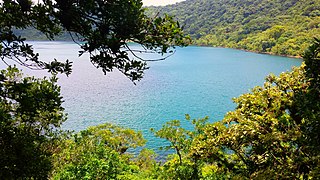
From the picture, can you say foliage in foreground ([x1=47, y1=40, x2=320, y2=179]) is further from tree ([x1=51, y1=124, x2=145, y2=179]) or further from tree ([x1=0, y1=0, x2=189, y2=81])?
tree ([x1=0, y1=0, x2=189, y2=81])

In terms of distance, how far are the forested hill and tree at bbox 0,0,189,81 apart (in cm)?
7663

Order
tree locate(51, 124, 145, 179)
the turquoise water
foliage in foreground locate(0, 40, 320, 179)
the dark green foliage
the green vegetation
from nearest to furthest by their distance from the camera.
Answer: the green vegetation < the dark green foliage < foliage in foreground locate(0, 40, 320, 179) < tree locate(51, 124, 145, 179) < the turquoise water

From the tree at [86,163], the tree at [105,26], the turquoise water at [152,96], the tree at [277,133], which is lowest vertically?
the turquoise water at [152,96]

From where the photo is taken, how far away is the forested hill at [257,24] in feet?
317

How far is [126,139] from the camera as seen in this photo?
1930 centimetres

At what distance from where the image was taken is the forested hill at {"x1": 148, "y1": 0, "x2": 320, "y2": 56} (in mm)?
96625

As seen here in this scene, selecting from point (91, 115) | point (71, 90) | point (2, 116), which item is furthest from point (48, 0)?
point (71, 90)

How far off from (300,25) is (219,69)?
2627 inches

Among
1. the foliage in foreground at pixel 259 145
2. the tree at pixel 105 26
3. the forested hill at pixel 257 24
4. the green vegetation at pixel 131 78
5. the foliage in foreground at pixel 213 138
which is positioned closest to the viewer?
the tree at pixel 105 26

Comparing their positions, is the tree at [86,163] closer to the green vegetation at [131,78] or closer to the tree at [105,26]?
the green vegetation at [131,78]

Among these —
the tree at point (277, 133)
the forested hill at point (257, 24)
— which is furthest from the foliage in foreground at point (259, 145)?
the forested hill at point (257, 24)

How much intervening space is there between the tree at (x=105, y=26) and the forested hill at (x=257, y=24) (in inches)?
3017

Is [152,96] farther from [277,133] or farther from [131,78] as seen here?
[131,78]

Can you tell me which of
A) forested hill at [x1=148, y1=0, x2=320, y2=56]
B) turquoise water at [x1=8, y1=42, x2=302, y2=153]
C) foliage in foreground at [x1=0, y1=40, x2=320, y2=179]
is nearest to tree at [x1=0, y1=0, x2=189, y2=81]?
foliage in foreground at [x1=0, y1=40, x2=320, y2=179]
